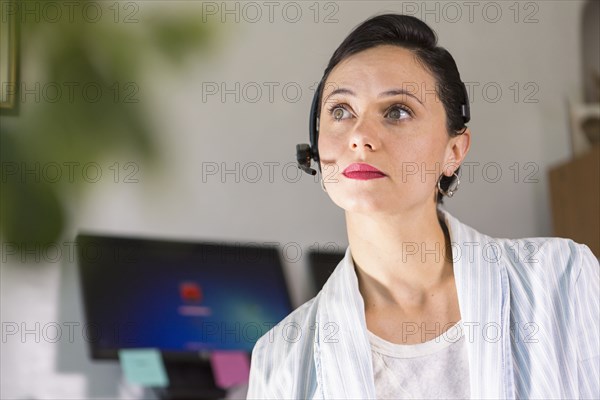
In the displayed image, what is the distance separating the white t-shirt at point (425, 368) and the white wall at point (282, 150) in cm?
48

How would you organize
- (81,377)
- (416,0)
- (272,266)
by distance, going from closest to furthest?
(81,377)
(272,266)
(416,0)

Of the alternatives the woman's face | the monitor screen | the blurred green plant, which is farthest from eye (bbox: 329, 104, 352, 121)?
the blurred green plant

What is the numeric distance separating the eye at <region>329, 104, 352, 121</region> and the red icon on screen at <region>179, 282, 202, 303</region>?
584 mm

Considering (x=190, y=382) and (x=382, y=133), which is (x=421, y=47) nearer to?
(x=382, y=133)

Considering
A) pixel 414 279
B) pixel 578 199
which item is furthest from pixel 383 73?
pixel 578 199

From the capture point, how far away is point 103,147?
26 cm

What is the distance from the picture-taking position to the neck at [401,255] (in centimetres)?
116

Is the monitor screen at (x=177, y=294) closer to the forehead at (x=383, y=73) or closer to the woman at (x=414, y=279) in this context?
the woman at (x=414, y=279)

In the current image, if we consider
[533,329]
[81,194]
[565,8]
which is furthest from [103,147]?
[565,8]

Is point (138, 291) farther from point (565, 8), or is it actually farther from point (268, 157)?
point (565, 8)

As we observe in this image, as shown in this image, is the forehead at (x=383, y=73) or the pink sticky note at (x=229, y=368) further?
the pink sticky note at (x=229, y=368)

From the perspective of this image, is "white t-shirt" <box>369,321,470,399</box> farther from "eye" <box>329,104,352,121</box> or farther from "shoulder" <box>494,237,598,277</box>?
"eye" <box>329,104,352,121</box>

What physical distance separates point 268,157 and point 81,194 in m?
1.51

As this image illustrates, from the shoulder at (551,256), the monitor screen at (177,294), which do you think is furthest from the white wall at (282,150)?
the shoulder at (551,256)
